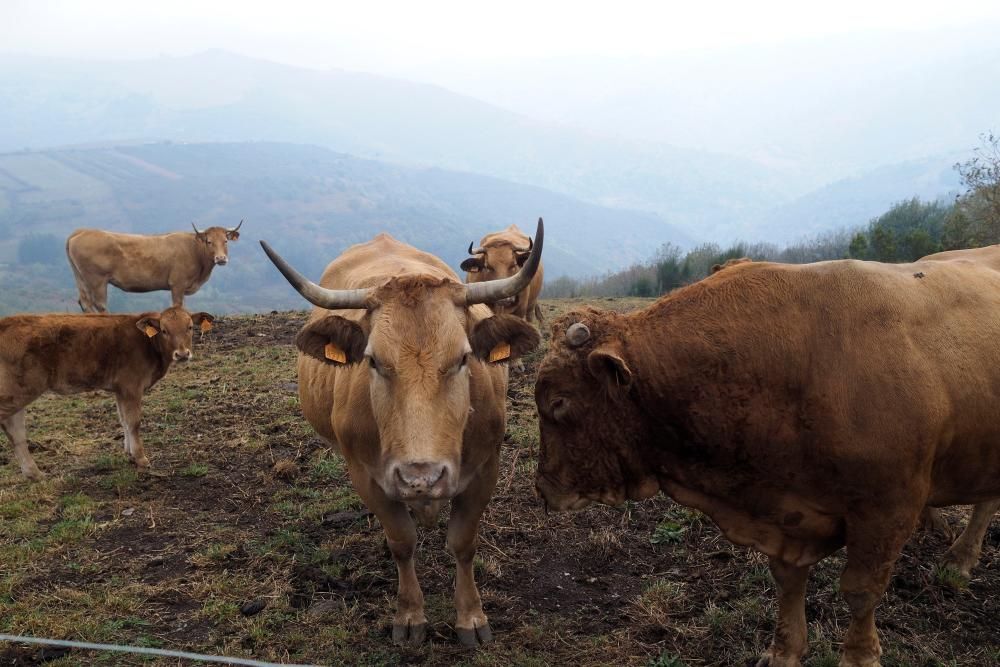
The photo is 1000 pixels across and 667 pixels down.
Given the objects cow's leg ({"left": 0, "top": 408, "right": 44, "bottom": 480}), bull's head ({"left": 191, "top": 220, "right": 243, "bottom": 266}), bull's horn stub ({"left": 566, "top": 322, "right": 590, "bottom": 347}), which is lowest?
cow's leg ({"left": 0, "top": 408, "right": 44, "bottom": 480})

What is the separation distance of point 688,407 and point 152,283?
606 inches

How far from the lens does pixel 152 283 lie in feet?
52.0

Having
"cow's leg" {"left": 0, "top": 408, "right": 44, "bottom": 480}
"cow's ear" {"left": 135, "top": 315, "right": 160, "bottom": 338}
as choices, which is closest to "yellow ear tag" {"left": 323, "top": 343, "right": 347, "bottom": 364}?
"cow's ear" {"left": 135, "top": 315, "right": 160, "bottom": 338}

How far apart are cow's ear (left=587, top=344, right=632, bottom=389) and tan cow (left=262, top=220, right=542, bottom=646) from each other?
55cm

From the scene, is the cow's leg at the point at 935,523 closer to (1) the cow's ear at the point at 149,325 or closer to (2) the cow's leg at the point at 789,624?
(2) the cow's leg at the point at 789,624

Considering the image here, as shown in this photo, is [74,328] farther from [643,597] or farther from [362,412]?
[643,597]

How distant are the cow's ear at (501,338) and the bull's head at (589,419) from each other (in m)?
0.28

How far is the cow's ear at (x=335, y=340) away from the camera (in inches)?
144

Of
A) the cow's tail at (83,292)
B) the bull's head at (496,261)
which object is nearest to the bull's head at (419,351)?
the bull's head at (496,261)

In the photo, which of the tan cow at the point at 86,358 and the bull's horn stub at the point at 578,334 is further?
the tan cow at the point at 86,358

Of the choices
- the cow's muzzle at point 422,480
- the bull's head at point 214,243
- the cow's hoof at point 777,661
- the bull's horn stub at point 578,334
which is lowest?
the cow's hoof at point 777,661

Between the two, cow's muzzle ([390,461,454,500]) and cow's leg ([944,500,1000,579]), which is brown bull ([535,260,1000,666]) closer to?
cow's muzzle ([390,461,454,500])

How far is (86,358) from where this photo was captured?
23.7 ft

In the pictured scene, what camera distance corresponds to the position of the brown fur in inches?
130
